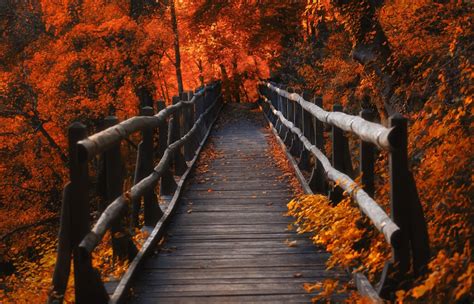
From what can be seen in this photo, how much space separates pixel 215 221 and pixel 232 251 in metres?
1.43

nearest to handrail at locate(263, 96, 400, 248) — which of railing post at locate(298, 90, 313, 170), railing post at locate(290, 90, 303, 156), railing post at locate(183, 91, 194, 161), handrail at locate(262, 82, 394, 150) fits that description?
handrail at locate(262, 82, 394, 150)

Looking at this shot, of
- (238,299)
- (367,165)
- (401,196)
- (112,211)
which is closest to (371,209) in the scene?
(401,196)

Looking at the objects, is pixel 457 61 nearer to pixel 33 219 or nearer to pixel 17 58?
pixel 33 219

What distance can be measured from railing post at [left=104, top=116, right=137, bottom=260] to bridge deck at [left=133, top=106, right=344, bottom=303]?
364 mm

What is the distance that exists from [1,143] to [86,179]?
68.8 ft

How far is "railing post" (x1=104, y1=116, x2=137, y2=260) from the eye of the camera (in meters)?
5.48

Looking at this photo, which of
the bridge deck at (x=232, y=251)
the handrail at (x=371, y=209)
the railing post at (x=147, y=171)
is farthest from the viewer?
the railing post at (x=147, y=171)

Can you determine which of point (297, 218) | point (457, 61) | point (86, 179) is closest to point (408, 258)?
point (86, 179)

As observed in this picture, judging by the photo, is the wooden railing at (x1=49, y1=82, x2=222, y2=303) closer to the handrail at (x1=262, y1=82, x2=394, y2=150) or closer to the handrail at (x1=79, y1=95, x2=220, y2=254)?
the handrail at (x1=79, y1=95, x2=220, y2=254)

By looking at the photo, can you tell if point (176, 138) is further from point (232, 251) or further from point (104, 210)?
point (104, 210)

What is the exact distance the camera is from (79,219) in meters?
4.53

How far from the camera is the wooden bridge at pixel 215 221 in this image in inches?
176

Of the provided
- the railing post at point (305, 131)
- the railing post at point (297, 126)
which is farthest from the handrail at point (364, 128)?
the railing post at point (297, 126)

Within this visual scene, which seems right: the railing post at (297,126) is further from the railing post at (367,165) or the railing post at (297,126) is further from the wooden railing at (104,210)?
the railing post at (367,165)
